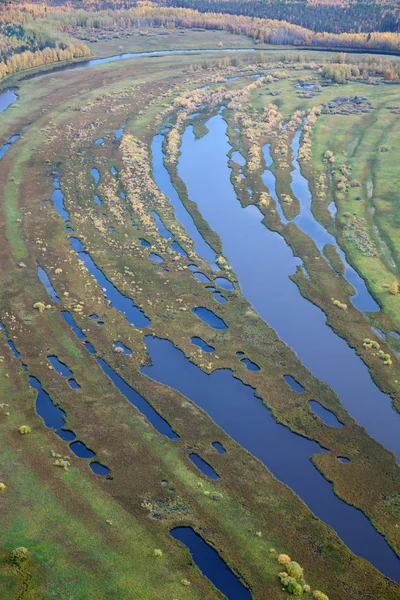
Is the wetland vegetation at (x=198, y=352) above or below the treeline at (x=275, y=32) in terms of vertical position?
below

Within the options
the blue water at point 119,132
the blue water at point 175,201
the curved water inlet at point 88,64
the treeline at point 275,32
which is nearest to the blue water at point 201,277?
the blue water at point 175,201

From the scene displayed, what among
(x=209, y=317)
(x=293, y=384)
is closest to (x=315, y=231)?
(x=209, y=317)

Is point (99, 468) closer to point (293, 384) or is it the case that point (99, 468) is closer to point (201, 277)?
point (293, 384)

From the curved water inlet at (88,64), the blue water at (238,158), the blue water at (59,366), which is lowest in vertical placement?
the blue water at (59,366)

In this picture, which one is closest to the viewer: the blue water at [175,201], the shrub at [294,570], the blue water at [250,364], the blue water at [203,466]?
the shrub at [294,570]

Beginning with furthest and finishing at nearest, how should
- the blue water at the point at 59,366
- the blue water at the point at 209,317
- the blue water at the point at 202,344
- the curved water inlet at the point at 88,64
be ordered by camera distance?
the curved water inlet at the point at 88,64 < the blue water at the point at 209,317 < the blue water at the point at 202,344 < the blue water at the point at 59,366

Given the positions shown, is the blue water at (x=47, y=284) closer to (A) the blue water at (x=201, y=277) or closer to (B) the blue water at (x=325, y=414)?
(A) the blue water at (x=201, y=277)

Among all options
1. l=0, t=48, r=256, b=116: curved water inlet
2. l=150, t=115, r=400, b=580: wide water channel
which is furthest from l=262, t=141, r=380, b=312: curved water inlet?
l=0, t=48, r=256, b=116: curved water inlet
